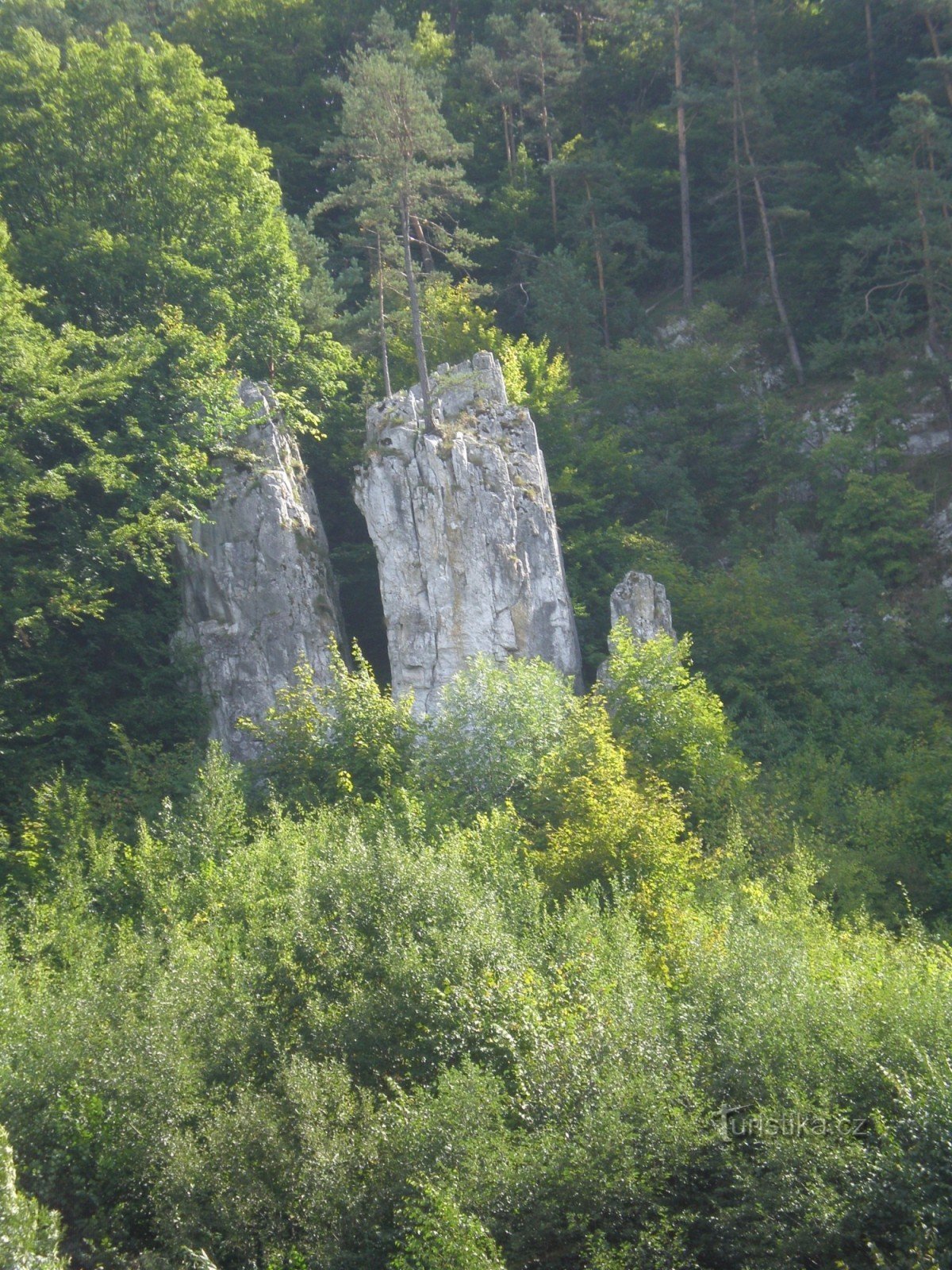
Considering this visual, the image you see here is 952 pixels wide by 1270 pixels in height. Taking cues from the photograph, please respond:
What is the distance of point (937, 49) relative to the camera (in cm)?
2792

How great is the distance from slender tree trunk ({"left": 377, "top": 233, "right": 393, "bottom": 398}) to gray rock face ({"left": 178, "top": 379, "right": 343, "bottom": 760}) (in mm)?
3744

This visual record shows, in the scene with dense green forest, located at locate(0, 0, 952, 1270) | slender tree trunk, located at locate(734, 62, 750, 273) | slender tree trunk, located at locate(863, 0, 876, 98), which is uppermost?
slender tree trunk, located at locate(863, 0, 876, 98)

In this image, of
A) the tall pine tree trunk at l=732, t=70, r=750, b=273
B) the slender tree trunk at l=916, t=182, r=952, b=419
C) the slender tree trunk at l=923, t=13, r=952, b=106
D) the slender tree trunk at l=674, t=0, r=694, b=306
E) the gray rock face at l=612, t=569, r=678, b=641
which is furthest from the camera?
the slender tree trunk at l=674, t=0, r=694, b=306

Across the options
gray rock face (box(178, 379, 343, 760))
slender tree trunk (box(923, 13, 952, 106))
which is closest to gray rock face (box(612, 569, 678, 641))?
gray rock face (box(178, 379, 343, 760))

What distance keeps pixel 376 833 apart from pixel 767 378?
61.4 ft

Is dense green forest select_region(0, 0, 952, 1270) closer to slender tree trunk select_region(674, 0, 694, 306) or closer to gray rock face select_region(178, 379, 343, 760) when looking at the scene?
slender tree trunk select_region(674, 0, 694, 306)

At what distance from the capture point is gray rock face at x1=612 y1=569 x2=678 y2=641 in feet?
70.1

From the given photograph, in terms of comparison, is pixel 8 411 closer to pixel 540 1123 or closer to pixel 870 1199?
pixel 540 1123

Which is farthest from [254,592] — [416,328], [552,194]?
[552,194]

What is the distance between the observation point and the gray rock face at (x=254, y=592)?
834 inches

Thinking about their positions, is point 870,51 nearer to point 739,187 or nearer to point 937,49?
point 937,49

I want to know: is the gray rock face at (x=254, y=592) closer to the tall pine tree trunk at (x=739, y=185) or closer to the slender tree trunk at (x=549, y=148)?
the slender tree trunk at (x=549, y=148)

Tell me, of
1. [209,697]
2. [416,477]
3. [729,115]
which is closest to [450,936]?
[209,697]

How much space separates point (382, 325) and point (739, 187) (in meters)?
11.4
